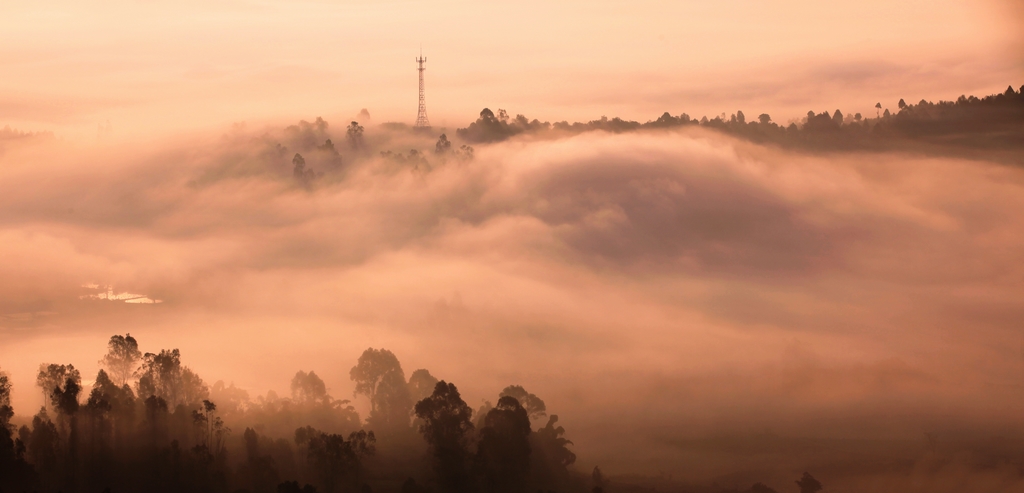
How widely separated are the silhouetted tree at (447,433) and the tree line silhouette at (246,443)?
188 millimetres

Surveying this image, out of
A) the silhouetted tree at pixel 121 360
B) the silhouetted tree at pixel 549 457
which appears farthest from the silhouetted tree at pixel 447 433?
the silhouetted tree at pixel 121 360

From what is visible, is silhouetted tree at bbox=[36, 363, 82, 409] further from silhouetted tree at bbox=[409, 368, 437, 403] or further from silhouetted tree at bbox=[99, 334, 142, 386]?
silhouetted tree at bbox=[409, 368, 437, 403]

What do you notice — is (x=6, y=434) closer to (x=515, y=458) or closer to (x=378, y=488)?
(x=378, y=488)

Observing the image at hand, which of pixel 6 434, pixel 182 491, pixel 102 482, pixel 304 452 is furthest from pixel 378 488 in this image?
pixel 6 434

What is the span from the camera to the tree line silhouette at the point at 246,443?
152 m

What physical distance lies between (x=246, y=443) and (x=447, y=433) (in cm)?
3004

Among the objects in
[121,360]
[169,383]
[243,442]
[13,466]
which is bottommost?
[243,442]

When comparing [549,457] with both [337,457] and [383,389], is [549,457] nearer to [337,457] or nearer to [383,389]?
[383,389]

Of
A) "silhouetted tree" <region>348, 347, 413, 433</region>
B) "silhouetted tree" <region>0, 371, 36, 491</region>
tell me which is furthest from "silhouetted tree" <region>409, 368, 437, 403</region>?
"silhouetted tree" <region>0, 371, 36, 491</region>

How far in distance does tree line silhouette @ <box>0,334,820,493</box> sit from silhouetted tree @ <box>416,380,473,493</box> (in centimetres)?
19

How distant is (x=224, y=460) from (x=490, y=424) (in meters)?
40.0

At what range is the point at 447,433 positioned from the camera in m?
164

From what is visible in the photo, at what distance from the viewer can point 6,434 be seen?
486ft

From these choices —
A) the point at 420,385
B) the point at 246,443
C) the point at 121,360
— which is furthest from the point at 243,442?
the point at 420,385
